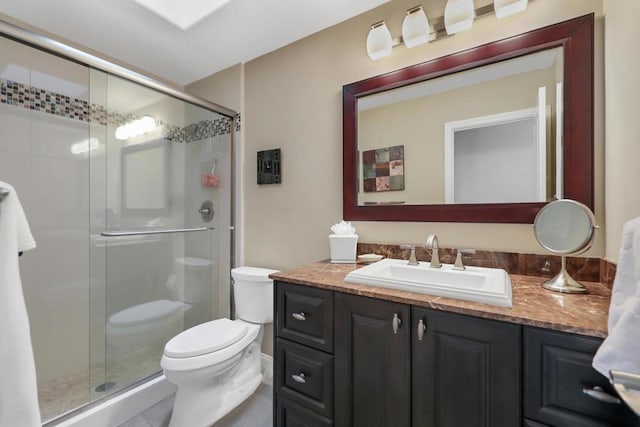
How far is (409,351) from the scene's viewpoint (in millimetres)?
964

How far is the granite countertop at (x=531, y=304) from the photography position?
2.49 feet

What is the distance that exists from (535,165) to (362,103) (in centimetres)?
92

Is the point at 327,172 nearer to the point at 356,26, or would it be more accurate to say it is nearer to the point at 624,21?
the point at 356,26

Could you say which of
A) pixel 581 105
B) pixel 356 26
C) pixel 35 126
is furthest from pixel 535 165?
pixel 35 126

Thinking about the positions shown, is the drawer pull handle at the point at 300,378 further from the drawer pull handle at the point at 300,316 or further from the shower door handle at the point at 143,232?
the shower door handle at the point at 143,232

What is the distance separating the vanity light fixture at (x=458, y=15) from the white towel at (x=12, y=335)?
1797mm

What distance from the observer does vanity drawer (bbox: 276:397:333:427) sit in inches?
45.9

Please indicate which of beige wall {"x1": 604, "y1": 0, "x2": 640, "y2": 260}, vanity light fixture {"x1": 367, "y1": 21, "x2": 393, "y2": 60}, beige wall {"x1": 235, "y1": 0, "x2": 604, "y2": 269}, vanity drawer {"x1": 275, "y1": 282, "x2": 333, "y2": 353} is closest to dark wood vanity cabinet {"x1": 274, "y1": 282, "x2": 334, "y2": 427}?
vanity drawer {"x1": 275, "y1": 282, "x2": 333, "y2": 353}

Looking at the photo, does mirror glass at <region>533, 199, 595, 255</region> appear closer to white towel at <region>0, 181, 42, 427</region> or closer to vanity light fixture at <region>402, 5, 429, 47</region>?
vanity light fixture at <region>402, 5, 429, 47</region>

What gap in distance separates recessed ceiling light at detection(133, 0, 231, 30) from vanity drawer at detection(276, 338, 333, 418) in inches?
71.9

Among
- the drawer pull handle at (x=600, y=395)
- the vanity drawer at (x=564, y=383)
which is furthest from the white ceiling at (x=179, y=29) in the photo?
the drawer pull handle at (x=600, y=395)

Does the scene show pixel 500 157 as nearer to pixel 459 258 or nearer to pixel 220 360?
pixel 459 258

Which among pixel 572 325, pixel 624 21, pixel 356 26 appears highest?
pixel 356 26

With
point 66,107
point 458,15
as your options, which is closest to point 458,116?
point 458,15
